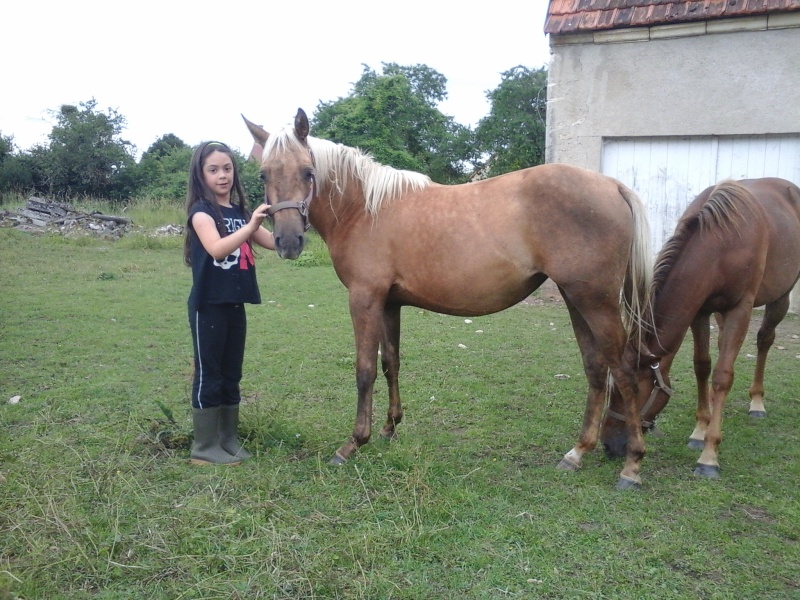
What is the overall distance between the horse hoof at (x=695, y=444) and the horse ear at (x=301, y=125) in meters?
3.24

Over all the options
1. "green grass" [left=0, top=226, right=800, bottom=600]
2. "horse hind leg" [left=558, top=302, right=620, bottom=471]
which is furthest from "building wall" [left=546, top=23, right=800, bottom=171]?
"horse hind leg" [left=558, top=302, right=620, bottom=471]

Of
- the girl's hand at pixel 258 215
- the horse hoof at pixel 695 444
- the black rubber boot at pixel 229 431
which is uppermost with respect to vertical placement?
the girl's hand at pixel 258 215

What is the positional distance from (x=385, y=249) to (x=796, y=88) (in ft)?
22.2

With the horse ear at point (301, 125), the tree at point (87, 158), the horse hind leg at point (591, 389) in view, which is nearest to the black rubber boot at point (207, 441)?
the horse ear at point (301, 125)

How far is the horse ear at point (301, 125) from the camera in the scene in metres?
3.50

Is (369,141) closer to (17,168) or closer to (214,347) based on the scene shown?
(17,168)

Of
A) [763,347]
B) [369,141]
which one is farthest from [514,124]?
[763,347]

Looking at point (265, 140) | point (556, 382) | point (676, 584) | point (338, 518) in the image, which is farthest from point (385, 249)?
point (556, 382)

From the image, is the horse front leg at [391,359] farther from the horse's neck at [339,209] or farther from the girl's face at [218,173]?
the girl's face at [218,173]

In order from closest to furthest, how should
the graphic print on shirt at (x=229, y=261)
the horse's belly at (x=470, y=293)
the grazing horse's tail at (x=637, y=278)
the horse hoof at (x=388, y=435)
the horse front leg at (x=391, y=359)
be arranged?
the grazing horse's tail at (x=637, y=278) → the horse's belly at (x=470, y=293) → the graphic print on shirt at (x=229, y=261) → the horse front leg at (x=391, y=359) → the horse hoof at (x=388, y=435)

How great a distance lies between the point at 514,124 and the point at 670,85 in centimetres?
1641

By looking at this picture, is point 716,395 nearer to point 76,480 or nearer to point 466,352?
point 466,352

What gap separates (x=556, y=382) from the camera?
224 inches

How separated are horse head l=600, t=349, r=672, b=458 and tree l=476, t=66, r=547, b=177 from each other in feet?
64.9
